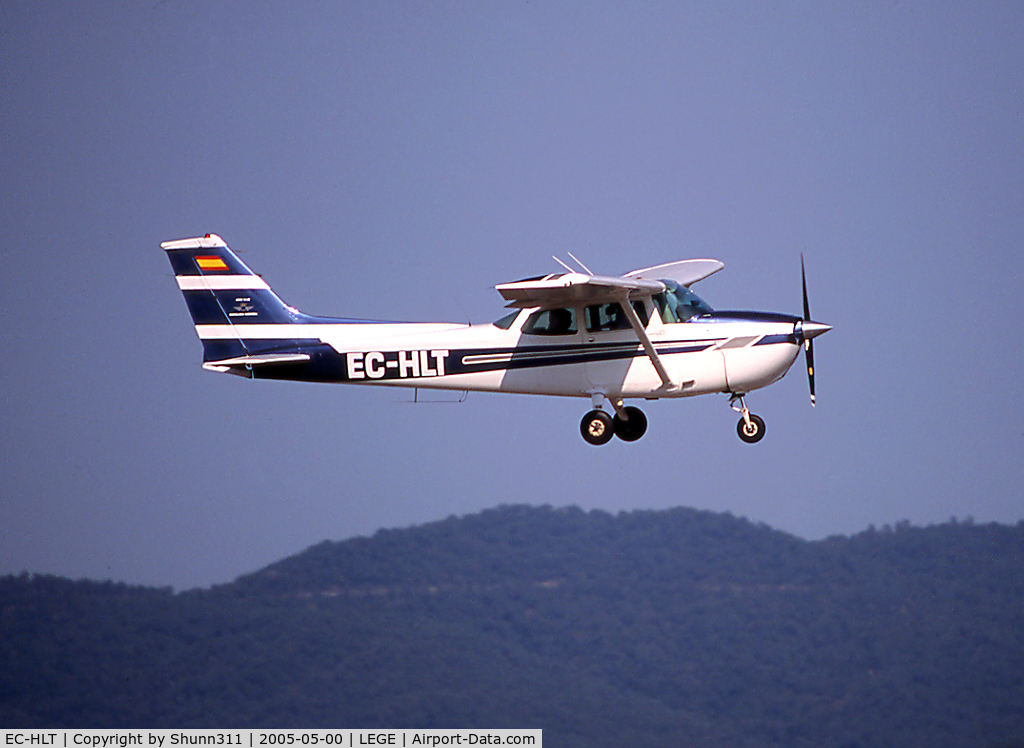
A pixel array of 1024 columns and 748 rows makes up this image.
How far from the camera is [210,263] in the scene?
2467 centimetres

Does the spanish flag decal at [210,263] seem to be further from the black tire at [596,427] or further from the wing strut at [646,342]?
the wing strut at [646,342]

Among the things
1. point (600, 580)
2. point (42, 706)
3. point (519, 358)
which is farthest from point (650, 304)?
point (600, 580)

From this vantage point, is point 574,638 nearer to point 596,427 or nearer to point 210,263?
point 210,263

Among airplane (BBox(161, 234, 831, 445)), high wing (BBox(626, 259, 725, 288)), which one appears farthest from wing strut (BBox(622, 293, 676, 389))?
high wing (BBox(626, 259, 725, 288))

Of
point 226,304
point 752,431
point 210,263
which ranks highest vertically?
point 210,263

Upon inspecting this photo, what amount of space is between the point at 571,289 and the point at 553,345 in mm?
1160

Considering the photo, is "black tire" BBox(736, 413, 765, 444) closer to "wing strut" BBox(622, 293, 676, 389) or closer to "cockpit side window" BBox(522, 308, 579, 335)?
"wing strut" BBox(622, 293, 676, 389)

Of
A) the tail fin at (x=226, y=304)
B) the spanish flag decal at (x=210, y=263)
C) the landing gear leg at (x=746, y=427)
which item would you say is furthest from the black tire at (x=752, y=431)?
the spanish flag decal at (x=210, y=263)

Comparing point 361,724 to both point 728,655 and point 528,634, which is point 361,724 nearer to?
point 528,634

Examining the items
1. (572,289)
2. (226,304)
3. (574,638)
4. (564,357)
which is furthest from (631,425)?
(574,638)

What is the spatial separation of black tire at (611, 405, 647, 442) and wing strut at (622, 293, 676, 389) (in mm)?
1492

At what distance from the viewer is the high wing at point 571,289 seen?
66.3 feet

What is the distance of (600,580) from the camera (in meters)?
135

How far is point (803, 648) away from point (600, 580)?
22.2 m
